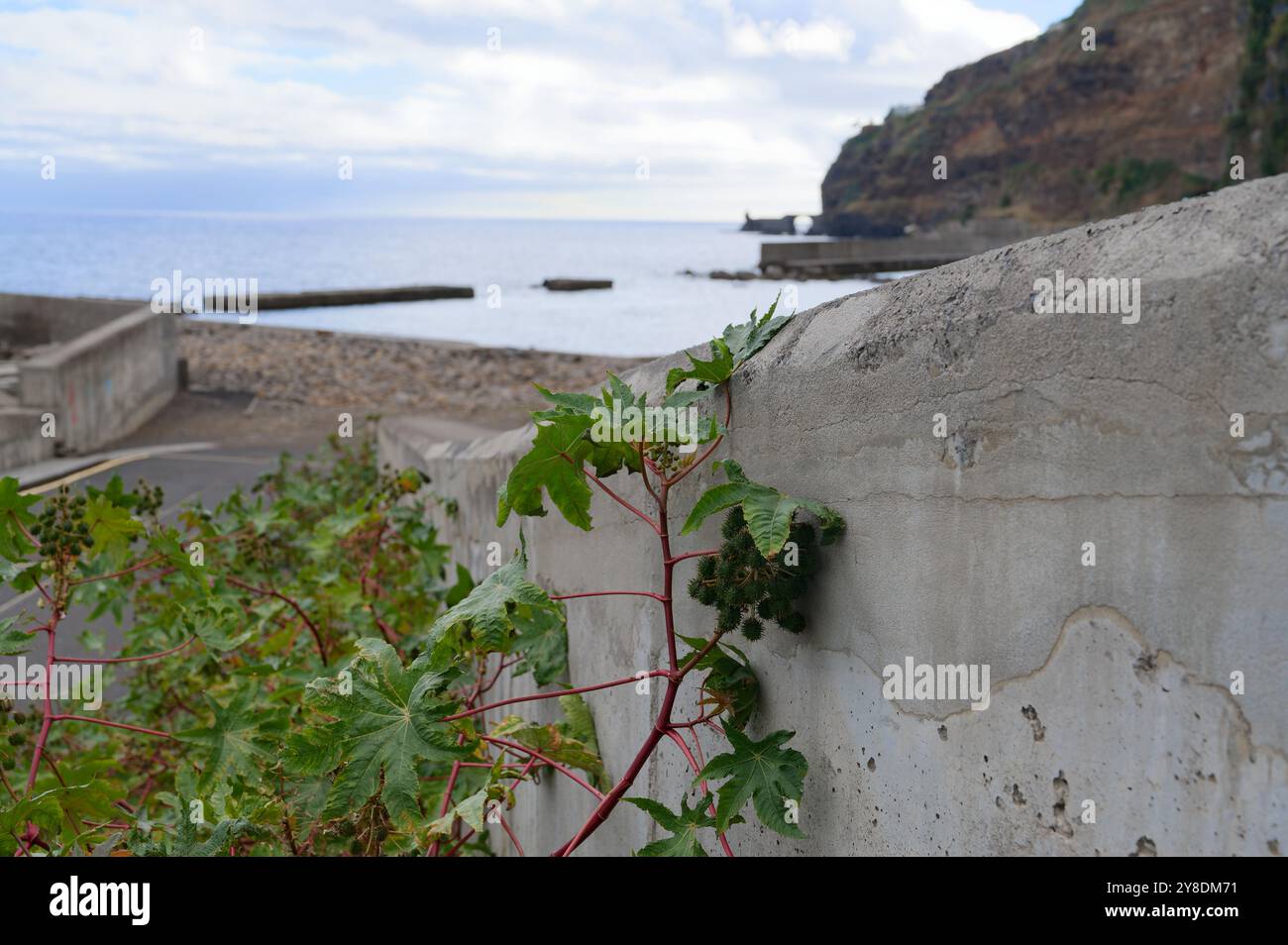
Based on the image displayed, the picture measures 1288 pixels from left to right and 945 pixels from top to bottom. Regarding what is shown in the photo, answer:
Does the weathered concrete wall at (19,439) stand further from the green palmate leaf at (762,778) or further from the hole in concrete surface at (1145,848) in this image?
the hole in concrete surface at (1145,848)

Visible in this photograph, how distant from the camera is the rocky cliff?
6744 cm

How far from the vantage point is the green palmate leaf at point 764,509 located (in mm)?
1727

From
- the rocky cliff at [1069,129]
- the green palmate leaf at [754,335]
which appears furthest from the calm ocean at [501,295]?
the rocky cliff at [1069,129]

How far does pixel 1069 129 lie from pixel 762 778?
3541 inches

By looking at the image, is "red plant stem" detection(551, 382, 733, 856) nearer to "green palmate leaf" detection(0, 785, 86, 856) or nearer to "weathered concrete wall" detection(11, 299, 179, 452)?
"green palmate leaf" detection(0, 785, 86, 856)

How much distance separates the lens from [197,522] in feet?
15.3

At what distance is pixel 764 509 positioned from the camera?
177 centimetres

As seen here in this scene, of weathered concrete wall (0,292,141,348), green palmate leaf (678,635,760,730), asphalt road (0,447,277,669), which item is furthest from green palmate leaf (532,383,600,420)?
weathered concrete wall (0,292,141,348)

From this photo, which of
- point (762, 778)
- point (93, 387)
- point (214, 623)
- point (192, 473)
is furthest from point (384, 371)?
point (762, 778)

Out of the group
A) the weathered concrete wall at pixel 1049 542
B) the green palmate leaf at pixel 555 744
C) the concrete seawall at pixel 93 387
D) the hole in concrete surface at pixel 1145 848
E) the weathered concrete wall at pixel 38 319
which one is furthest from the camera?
the weathered concrete wall at pixel 38 319

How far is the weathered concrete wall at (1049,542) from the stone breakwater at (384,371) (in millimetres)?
12057
